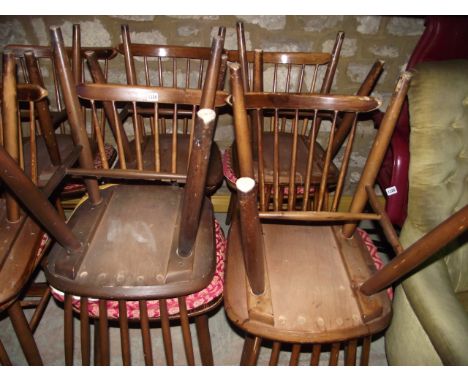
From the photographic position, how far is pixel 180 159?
1488 mm

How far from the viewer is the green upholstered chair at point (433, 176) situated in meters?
0.93

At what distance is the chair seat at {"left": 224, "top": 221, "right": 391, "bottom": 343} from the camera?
829 mm

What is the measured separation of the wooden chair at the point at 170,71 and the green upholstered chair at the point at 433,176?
77 centimetres

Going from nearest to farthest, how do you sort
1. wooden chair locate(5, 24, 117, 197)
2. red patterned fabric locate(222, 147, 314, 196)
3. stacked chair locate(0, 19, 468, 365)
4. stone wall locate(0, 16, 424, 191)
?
1. stacked chair locate(0, 19, 468, 365)
2. wooden chair locate(5, 24, 117, 197)
3. red patterned fabric locate(222, 147, 314, 196)
4. stone wall locate(0, 16, 424, 191)

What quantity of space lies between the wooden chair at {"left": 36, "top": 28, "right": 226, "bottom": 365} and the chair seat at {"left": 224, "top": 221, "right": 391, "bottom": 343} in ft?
0.38

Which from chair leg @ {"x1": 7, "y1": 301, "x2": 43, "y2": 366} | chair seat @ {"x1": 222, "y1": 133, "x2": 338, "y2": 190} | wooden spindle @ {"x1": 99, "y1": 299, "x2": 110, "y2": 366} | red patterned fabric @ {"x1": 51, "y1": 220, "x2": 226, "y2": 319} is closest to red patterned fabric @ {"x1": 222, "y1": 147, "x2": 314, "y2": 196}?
chair seat @ {"x1": 222, "y1": 133, "x2": 338, "y2": 190}

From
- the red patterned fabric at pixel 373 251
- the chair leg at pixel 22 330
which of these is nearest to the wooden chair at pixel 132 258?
the chair leg at pixel 22 330

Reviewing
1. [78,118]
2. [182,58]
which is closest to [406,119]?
[182,58]

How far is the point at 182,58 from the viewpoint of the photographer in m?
1.65

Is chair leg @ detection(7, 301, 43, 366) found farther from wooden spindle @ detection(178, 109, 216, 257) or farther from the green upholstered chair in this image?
the green upholstered chair

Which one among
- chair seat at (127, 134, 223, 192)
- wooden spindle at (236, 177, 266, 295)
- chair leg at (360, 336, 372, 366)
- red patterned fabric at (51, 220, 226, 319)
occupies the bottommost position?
chair leg at (360, 336, 372, 366)

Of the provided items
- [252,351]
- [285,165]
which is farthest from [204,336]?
[285,165]

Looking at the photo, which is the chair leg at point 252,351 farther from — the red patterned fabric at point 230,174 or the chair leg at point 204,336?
the red patterned fabric at point 230,174
